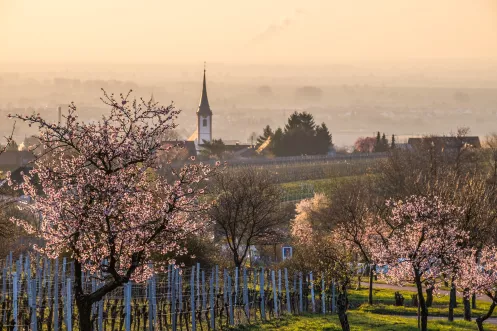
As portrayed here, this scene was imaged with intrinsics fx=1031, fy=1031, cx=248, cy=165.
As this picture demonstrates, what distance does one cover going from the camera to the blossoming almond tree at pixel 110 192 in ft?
80.1

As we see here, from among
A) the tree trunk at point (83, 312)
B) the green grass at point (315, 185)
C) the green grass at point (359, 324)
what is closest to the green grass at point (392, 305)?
the green grass at point (359, 324)

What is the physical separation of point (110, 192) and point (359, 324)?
17781mm

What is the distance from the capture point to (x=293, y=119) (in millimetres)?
178875

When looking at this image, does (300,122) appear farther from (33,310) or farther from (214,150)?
(33,310)

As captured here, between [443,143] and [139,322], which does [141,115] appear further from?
[443,143]

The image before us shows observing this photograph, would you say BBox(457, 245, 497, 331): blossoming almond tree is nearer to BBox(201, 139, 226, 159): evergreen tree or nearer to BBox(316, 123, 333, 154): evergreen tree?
BBox(201, 139, 226, 159): evergreen tree

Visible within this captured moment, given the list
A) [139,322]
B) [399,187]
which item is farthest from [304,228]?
[139,322]

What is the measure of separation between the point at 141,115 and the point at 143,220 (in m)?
2.54

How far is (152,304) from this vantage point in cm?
3281

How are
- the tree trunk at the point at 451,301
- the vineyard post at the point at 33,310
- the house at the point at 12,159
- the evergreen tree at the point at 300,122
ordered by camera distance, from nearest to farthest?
the vineyard post at the point at 33,310, the tree trunk at the point at 451,301, the house at the point at 12,159, the evergreen tree at the point at 300,122

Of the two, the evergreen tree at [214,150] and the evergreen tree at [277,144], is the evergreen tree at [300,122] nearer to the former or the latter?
the evergreen tree at [277,144]

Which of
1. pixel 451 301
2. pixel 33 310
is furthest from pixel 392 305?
pixel 33 310

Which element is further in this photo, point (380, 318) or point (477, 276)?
point (380, 318)

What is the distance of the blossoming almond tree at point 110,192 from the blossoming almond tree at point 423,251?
13.5 meters
